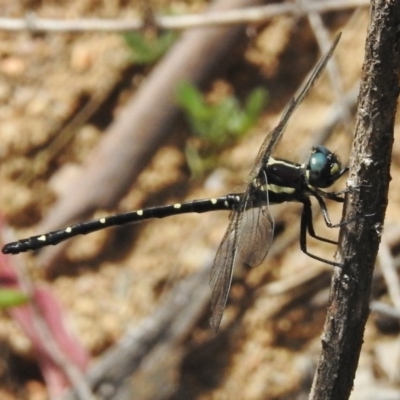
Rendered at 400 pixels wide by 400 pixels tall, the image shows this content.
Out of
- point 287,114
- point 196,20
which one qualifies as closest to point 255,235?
point 287,114

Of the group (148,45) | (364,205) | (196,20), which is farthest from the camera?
(148,45)

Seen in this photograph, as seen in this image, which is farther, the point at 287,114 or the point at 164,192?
the point at 164,192

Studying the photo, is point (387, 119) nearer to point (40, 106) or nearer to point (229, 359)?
point (229, 359)

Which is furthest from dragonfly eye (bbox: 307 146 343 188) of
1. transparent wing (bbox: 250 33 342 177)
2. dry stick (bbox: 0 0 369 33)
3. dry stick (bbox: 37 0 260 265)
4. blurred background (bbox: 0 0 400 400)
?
dry stick (bbox: 37 0 260 265)

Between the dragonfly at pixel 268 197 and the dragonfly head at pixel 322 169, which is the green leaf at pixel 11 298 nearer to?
the dragonfly at pixel 268 197

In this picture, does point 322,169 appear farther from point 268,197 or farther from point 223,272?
point 223,272

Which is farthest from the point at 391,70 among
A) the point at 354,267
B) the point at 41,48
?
the point at 41,48
